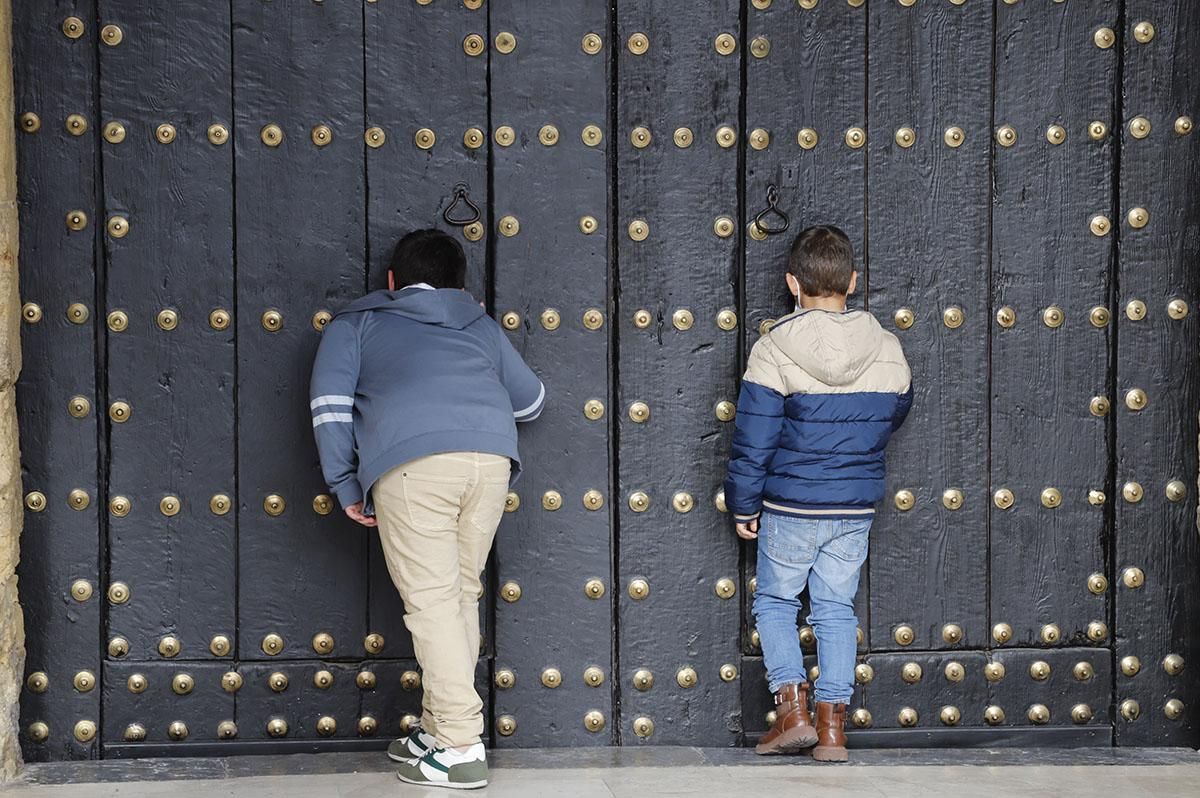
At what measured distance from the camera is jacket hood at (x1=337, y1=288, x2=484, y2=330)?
2969 mm

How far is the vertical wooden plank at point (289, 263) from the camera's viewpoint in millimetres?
3158

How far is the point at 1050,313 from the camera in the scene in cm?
329

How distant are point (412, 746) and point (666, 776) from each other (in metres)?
0.52

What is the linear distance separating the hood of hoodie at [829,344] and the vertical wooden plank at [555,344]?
42 centimetres

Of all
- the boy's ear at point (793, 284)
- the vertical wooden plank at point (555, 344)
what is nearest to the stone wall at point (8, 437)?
the vertical wooden plank at point (555, 344)

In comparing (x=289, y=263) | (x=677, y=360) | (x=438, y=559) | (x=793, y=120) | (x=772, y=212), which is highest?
(x=793, y=120)

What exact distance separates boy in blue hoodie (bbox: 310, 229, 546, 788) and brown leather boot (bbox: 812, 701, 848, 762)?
2.35 ft

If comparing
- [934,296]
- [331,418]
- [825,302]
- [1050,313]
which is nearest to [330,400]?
[331,418]

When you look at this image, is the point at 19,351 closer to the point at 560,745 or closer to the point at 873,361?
the point at 560,745

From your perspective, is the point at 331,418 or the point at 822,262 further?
the point at 822,262

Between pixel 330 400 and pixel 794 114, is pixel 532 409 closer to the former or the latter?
pixel 330 400

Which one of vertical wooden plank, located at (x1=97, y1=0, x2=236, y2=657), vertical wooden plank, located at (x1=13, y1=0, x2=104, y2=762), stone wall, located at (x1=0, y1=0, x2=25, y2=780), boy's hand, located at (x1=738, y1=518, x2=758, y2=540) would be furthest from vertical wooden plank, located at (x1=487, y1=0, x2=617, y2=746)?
stone wall, located at (x1=0, y1=0, x2=25, y2=780)

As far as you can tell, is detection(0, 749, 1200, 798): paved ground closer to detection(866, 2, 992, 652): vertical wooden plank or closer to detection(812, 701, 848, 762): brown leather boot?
detection(812, 701, 848, 762): brown leather boot

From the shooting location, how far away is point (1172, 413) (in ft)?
10.8
